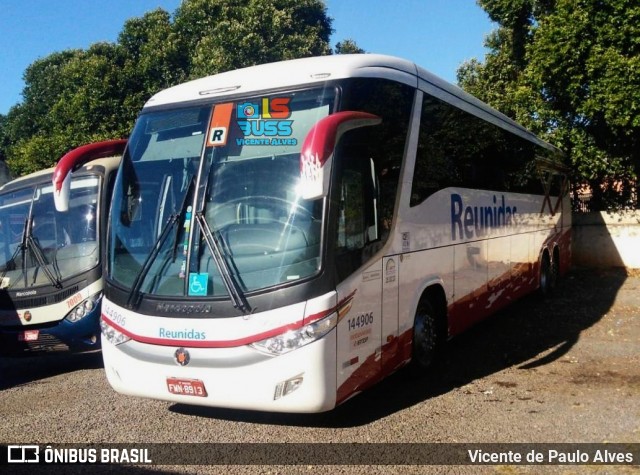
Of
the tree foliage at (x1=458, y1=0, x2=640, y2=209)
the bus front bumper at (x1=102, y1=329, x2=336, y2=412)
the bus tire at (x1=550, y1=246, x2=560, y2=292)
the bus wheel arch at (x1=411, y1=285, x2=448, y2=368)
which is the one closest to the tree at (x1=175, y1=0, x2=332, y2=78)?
the tree foliage at (x1=458, y1=0, x2=640, y2=209)

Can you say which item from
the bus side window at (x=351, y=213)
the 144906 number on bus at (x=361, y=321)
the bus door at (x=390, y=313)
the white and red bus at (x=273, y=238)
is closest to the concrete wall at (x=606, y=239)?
the white and red bus at (x=273, y=238)

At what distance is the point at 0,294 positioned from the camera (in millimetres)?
7934

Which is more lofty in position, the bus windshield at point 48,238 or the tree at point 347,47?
the tree at point 347,47

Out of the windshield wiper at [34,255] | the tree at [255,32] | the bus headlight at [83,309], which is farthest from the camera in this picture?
the tree at [255,32]

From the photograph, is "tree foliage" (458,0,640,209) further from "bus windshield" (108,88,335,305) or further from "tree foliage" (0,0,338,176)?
"bus windshield" (108,88,335,305)

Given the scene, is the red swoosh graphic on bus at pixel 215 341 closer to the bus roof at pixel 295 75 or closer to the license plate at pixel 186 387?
the license plate at pixel 186 387

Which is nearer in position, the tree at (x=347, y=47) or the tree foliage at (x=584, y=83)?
the tree foliage at (x=584, y=83)

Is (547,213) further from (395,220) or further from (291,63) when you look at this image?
(291,63)

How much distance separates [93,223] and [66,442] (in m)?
3.47

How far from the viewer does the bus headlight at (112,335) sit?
17.1ft

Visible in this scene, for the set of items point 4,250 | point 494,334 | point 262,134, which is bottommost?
point 494,334

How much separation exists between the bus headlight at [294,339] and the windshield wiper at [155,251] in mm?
1194

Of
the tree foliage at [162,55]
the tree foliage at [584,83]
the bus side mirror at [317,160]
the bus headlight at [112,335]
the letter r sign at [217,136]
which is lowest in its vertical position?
the bus headlight at [112,335]

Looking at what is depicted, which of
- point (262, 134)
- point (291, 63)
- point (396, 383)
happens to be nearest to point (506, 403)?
point (396, 383)
